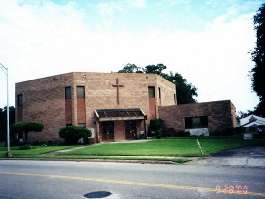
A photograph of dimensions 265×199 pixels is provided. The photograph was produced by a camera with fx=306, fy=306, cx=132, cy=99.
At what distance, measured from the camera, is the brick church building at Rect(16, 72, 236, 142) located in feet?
121

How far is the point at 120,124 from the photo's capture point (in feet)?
125

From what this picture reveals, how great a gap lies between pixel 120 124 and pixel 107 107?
2.69m

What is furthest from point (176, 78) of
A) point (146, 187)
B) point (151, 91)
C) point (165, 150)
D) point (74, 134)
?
point (146, 187)

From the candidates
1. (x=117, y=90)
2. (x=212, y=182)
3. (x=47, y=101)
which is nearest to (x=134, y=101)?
(x=117, y=90)

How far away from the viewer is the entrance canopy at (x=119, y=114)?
119 feet

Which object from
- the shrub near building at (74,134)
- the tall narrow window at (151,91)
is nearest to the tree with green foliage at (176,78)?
the tall narrow window at (151,91)

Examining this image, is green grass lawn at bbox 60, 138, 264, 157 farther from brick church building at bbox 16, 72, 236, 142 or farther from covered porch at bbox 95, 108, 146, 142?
brick church building at bbox 16, 72, 236, 142

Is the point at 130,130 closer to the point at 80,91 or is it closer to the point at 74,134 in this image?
the point at 80,91

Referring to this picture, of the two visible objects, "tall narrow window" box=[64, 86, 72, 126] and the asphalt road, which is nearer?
the asphalt road

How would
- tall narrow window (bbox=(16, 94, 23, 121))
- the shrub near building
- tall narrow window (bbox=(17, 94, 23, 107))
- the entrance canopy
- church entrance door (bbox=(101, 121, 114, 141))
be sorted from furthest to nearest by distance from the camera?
tall narrow window (bbox=(17, 94, 23, 107)) < tall narrow window (bbox=(16, 94, 23, 121)) < church entrance door (bbox=(101, 121, 114, 141)) < the entrance canopy < the shrub near building

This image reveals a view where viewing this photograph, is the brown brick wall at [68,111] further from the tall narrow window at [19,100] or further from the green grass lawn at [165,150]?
the green grass lawn at [165,150]

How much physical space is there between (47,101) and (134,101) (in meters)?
11.1

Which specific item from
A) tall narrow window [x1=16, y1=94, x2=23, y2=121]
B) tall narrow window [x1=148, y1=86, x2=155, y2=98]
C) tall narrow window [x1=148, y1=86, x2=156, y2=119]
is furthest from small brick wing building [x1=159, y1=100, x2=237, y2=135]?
tall narrow window [x1=16, y1=94, x2=23, y2=121]

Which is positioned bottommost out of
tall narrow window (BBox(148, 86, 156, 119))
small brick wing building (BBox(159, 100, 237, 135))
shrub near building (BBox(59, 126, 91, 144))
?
shrub near building (BBox(59, 126, 91, 144))
